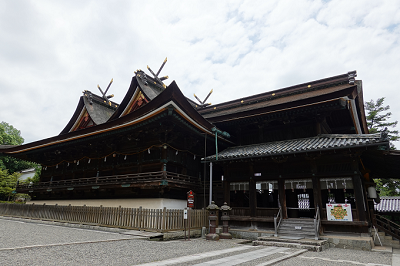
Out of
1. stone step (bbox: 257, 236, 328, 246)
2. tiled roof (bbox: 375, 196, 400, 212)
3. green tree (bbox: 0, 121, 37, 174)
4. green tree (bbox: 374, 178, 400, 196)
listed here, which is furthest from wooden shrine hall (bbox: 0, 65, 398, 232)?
green tree (bbox: 0, 121, 37, 174)

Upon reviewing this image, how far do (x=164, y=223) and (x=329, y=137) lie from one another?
991 cm

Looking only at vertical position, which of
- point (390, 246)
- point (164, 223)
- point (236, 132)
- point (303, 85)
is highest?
point (303, 85)

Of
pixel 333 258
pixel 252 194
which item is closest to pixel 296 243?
pixel 333 258

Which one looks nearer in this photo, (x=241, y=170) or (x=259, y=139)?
(x=241, y=170)

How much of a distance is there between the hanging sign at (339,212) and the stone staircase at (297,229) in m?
0.92

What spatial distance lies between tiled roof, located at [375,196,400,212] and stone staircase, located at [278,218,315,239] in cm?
1633

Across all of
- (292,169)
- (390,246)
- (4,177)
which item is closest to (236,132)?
(292,169)

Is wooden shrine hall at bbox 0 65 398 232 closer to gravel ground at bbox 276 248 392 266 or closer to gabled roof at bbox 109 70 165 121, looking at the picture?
gabled roof at bbox 109 70 165 121

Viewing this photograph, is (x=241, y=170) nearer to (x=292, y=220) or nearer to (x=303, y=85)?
(x=292, y=220)

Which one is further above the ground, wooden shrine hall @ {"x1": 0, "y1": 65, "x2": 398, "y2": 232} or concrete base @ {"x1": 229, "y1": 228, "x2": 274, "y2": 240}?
wooden shrine hall @ {"x1": 0, "y1": 65, "x2": 398, "y2": 232}

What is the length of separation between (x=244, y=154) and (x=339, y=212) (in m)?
5.29

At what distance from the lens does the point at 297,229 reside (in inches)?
476

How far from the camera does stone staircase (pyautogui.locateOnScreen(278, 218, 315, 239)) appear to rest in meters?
11.6

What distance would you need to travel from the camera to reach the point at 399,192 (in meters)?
32.4
